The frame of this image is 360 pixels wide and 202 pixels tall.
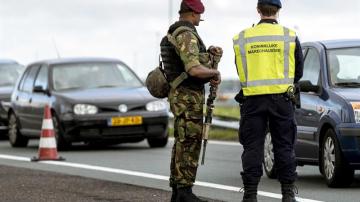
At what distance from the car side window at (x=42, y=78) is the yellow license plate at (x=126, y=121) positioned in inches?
72.9

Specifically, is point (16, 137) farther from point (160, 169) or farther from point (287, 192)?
point (287, 192)

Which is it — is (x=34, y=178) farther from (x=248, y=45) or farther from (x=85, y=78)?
(x=85, y=78)

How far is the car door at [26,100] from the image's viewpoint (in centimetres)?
2064

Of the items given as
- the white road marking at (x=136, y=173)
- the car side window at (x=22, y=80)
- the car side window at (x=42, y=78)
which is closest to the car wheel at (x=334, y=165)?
the white road marking at (x=136, y=173)

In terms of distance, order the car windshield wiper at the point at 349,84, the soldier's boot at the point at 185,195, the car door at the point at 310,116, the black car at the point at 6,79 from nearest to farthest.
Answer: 1. the soldier's boot at the point at 185,195
2. the car windshield wiper at the point at 349,84
3. the car door at the point at 310,116
4. the black car at the point at 6,79

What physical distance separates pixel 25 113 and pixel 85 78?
1.59 m

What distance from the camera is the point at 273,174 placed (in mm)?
13289

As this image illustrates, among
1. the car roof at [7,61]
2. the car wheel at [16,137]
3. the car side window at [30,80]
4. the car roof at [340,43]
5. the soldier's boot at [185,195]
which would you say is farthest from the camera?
the car roof at [7,61]

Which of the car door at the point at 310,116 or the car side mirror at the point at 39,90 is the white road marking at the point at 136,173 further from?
the car side mirror at the point at 39,90

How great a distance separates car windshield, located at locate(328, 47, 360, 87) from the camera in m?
12.5

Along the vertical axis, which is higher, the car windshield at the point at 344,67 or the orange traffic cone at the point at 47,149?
the car windshield at the point at 344,67

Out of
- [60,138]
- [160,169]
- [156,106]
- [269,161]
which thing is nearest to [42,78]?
[60,138]

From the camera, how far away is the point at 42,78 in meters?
20.4

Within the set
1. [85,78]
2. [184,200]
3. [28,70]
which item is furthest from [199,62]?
[28,70]
